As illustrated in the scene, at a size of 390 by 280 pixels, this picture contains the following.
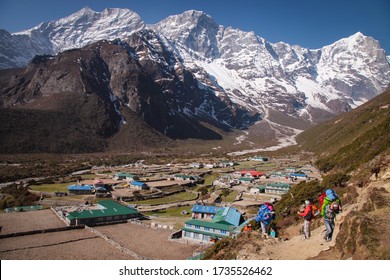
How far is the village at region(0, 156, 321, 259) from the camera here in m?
31.0

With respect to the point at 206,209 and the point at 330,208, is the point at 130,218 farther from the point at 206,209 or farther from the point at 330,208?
the point at 330,208

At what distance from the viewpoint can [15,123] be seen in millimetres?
130875

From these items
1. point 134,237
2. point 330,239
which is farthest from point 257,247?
point 134,237

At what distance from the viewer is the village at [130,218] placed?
30953mm

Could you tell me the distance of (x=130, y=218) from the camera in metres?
44.8

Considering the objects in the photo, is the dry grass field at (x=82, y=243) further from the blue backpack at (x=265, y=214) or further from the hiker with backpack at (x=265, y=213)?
the blue backpack at (x=265, y=214)

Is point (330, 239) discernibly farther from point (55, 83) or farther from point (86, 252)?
point (55, 83)

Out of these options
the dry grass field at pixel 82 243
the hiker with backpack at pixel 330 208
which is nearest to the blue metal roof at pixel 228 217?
the dry grass field at pixel 82 243

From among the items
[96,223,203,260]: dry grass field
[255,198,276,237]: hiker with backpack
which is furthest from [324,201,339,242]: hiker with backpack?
[96,223,203,260]: dry grass field

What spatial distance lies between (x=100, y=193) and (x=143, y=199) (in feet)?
26.3

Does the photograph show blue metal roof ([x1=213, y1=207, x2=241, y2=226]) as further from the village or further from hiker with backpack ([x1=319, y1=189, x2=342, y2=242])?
hiker with backpack ([x1=319, y1=189, x2=342, y2=242])

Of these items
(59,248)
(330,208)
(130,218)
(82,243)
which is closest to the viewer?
(330,208)

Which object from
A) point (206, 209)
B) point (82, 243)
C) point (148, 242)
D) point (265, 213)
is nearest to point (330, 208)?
point (265, 213)

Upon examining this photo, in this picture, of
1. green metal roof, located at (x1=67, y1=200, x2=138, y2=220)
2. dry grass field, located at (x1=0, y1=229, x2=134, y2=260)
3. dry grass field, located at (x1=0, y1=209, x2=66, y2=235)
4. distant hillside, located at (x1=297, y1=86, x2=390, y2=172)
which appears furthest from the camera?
green metal roof, located at (x1=67, y1=200, x2=138, y2=220)
